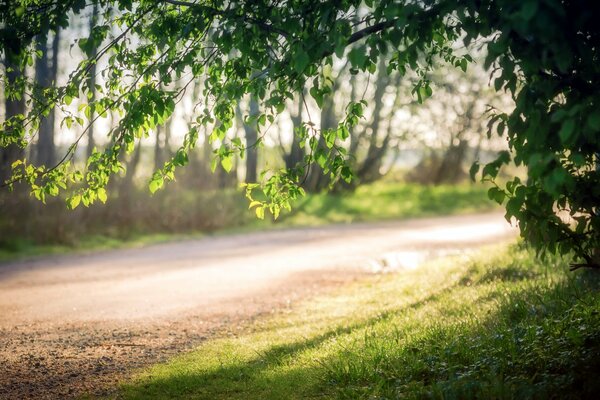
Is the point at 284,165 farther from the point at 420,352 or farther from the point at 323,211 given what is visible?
the point at 420,352

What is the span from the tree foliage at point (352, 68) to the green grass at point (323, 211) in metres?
9.41

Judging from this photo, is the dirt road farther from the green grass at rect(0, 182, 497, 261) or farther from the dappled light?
the green grass at rect(0, 182, 497, 261)

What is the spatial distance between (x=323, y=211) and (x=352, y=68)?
18.7m

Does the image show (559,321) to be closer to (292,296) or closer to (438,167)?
(292,296)

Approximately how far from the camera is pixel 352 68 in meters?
4.63

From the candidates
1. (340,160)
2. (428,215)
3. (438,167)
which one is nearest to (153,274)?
(340,160)

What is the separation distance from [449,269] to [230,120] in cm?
638

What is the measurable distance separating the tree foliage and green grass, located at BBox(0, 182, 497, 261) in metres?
9.41

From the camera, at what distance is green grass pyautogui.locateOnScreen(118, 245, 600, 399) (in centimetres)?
443

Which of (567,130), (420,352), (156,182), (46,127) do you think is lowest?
(420,352)

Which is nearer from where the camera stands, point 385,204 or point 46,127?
point 46,127

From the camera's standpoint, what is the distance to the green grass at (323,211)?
48.0 ft

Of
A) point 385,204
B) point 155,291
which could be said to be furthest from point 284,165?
point 155,291

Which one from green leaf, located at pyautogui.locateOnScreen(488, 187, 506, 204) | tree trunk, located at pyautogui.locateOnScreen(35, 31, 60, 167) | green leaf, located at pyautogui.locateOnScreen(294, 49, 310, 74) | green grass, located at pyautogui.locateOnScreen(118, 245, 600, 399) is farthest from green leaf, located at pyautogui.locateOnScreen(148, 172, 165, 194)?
tree trunk, located at pyautogui.locateOnScreen(35, 31, 60, 167)
